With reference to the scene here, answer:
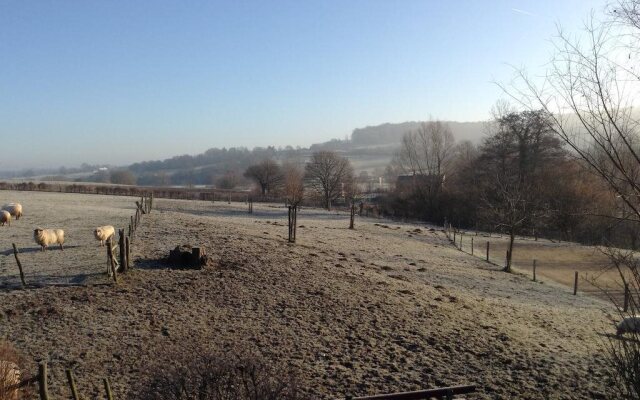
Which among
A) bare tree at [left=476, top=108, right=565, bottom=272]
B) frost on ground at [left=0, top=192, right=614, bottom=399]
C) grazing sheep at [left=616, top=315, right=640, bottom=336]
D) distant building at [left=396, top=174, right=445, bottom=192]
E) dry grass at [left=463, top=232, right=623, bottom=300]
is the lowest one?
dry grass at [left=463, top=232, right=623, bottom=300]

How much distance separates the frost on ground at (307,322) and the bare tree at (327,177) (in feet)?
178

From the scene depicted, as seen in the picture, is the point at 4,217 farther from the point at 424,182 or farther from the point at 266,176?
the point at 266,176

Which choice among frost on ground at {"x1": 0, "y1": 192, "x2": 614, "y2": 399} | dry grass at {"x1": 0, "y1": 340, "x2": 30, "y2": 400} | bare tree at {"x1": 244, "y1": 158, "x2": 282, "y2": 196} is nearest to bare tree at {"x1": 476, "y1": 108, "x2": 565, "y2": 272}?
frost on ground at {"x1": 0, "y1": 192, "x2": 614, "y2": 399}

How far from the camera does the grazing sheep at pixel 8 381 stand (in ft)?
23.7

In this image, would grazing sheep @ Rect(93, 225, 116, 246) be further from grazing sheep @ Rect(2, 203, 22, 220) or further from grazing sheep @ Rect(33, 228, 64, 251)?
grazing sheep @ Rect(2, 203, 22, 220)

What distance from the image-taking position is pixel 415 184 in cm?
7444

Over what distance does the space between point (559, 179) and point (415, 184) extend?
2580 centimetres

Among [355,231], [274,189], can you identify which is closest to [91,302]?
[355,231]

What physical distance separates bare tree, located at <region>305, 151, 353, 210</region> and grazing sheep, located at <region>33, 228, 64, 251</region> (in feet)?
187

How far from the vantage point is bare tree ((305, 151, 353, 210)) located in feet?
257

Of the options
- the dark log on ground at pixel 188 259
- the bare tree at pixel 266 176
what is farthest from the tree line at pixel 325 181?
the dark log on ground at pixel 188 259

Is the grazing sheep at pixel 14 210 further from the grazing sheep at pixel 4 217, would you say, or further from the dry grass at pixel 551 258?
the dry grass at pixel 551 258

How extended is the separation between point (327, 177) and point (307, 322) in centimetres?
6486

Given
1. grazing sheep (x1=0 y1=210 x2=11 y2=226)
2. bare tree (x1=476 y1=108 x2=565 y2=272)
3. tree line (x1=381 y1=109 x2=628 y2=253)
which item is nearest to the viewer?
grazing sheep (x1=0 y1=210 x2=11 y2=226)
